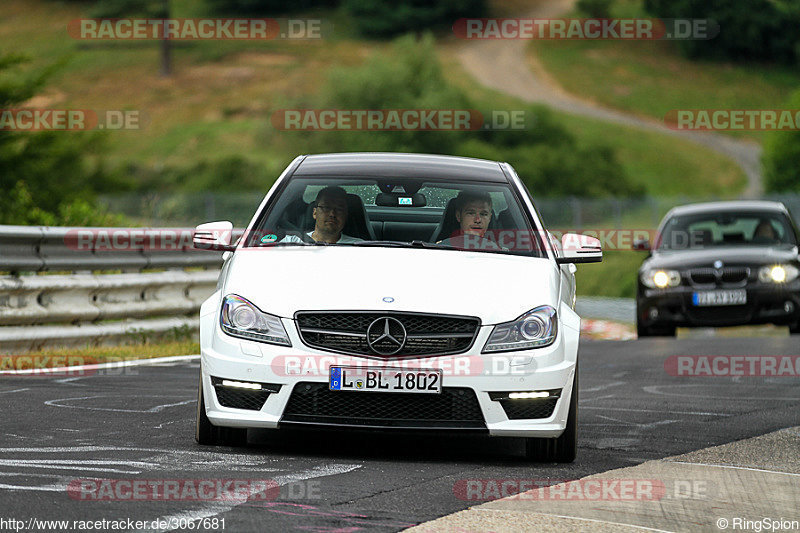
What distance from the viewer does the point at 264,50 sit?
113 metres

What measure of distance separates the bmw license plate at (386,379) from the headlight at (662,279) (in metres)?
10.0

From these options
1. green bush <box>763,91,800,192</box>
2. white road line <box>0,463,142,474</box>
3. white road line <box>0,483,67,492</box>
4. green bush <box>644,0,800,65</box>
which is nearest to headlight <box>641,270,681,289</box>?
white road line <box>0,463,142,474</box>

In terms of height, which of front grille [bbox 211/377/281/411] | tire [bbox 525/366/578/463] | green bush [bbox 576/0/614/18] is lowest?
tire [bbox 525/366/578/463]

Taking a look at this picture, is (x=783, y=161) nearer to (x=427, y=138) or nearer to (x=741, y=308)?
(x=427, y=138)

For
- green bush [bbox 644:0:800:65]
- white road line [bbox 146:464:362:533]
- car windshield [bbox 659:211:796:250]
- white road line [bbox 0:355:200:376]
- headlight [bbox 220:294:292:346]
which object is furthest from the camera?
green bush [bbox 644:0:800:65]

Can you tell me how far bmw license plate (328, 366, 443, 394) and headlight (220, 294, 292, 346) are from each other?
1.02ft

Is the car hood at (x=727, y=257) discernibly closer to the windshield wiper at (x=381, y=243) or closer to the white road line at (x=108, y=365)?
the white road line at (x=108, y=365)

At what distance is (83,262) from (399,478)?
263 inches

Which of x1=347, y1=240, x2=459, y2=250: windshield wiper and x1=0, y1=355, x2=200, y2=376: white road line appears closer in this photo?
x1=347, y1=240, x2=459, y2=250: windshield wiper

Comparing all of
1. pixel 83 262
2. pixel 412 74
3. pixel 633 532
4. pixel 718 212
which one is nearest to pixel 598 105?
pixel 412 74

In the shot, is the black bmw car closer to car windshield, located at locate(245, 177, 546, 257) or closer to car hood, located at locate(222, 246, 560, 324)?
car windshield, located at locate(245, 177, 546, 257)

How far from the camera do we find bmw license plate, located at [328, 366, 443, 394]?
22.7ft

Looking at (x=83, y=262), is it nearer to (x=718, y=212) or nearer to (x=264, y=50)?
(x=718, y=212)

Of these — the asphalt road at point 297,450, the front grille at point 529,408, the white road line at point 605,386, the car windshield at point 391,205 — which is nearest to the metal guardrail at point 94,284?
the asphalt road at point 297,450
